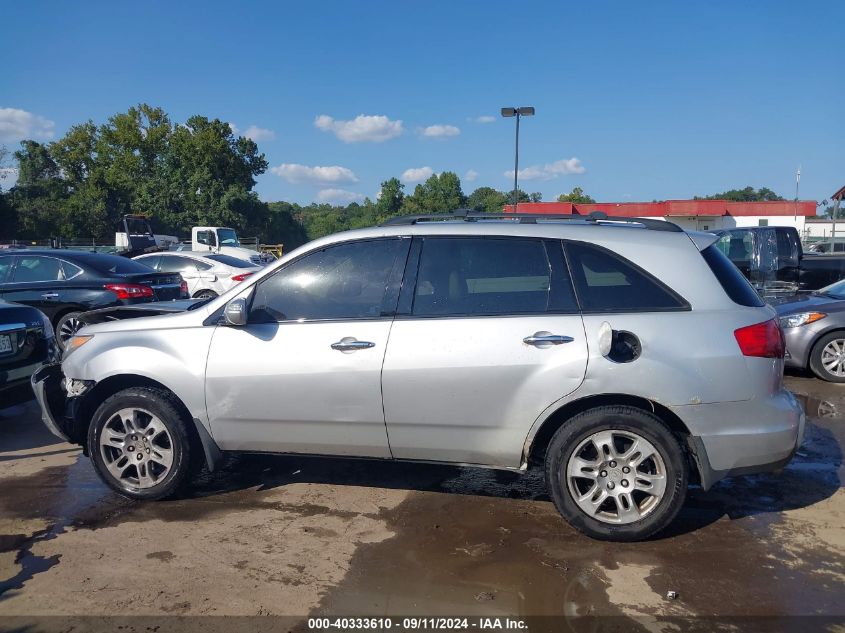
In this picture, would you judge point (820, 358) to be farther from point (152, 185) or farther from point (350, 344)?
point (152, 185)

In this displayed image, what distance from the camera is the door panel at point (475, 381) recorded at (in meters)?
3.79

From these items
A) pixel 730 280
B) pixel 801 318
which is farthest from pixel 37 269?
pixel 801 318

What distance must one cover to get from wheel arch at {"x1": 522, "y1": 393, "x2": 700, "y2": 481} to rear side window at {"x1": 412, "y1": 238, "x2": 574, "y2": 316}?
0.59m

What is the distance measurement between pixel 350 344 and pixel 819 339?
655cm

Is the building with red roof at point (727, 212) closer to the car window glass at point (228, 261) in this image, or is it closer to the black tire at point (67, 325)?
the car window glass at point (228, 261)

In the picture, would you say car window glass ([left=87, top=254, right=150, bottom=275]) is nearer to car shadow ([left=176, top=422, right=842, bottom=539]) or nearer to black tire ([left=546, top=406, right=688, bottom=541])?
car shadow ([left=176, top=422, right=842, bottom=539])

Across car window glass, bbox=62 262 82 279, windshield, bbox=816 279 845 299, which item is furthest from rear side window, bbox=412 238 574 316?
car window glass, bbox=62 262 82 279

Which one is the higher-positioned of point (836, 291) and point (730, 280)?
point (730, 280)

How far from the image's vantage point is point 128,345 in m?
4.45

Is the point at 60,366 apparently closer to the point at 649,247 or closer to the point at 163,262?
the point at 649,247

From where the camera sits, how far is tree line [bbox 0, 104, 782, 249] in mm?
53438

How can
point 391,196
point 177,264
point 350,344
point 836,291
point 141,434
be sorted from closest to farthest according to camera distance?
point 350,344 → point 141,434 → point 836,291 → point 177,264 → point 391,196

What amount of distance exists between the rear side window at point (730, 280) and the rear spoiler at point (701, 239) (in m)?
0.02

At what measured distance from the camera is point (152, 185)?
5528 centimetres
